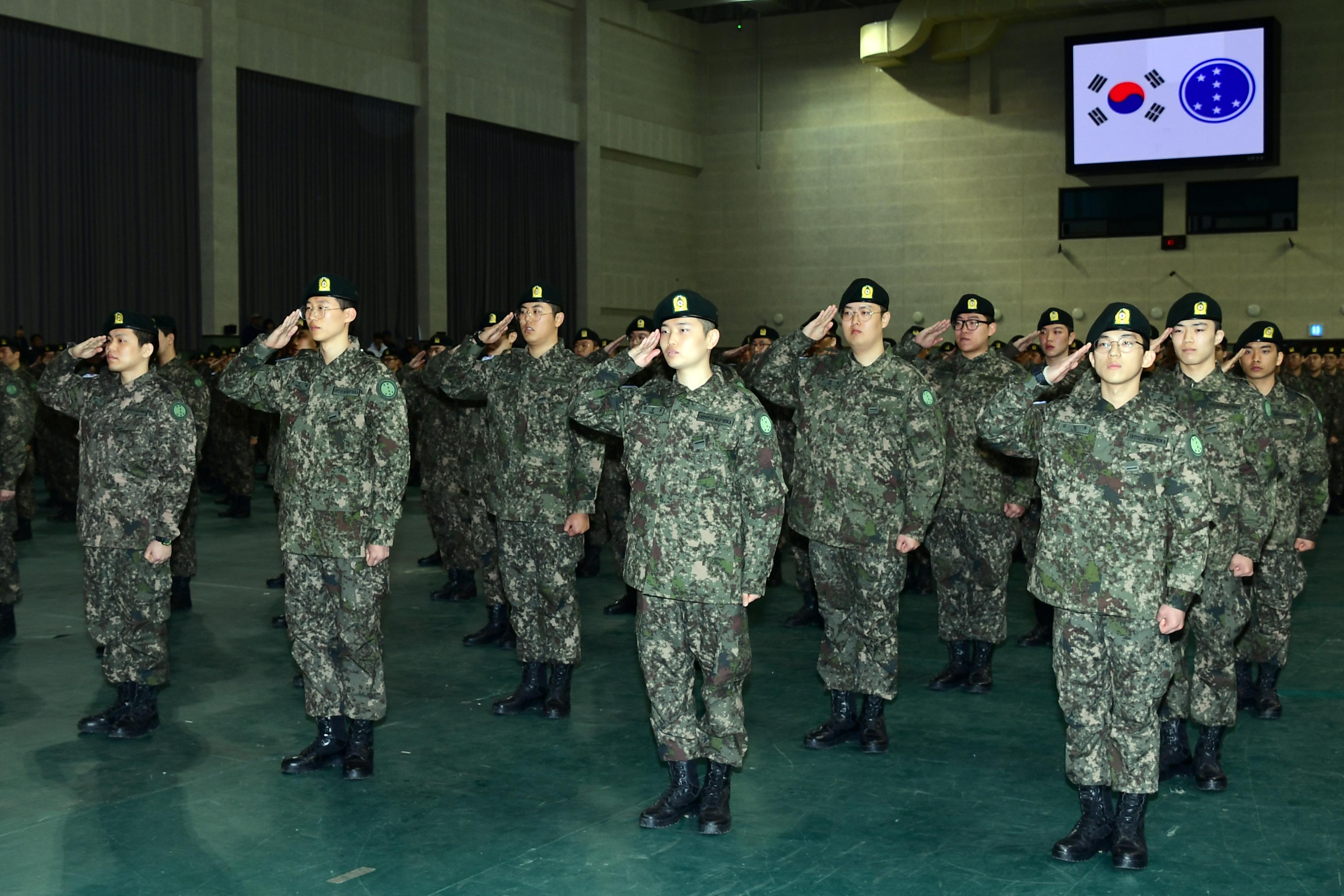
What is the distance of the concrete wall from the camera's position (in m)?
20.5

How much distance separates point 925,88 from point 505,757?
19.6 meters

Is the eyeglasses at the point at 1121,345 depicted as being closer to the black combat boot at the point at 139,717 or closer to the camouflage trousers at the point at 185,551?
the black combat boot at the point at 139,717

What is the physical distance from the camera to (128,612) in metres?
5.42

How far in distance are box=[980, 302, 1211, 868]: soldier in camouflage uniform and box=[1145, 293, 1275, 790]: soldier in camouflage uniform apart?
2.49 ft

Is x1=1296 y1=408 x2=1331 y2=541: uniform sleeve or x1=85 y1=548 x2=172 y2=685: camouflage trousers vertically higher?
x1=1296 y1=408 x2=1331 y2=541: uniform sleeve

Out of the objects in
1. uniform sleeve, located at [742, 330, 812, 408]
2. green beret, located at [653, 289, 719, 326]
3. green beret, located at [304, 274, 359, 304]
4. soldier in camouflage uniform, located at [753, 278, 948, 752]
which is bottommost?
soldier in camouflage uniform, located at [753, 278, 948, 752]

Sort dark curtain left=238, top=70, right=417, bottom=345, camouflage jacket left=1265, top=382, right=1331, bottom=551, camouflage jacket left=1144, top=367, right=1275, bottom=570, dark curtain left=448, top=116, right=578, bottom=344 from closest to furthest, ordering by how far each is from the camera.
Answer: camouflage jacket left=1144, top=367, right=1275, bottom=570, camouflage jacket left=1265, top=382, right=1331, bottom=551, dark curtain left=238, top=70, right=417, bottom=345, dark curtain left=448, top=116, right=578, bottom=344

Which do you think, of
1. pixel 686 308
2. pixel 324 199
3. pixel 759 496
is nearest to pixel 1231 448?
pixel 759 496

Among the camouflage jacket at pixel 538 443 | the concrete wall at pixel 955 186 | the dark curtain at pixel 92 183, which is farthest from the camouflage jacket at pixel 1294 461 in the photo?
the concrete wall at pixel 955 186

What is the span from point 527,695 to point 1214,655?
2776mm

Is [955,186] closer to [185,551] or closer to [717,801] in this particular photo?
[185,551]

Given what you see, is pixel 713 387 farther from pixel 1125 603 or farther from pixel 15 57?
pixel 15 57

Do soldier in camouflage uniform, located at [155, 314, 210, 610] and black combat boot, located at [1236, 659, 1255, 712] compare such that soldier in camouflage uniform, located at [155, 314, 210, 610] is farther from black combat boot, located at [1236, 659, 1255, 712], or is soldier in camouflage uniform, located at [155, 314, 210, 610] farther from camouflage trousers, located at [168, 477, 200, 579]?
black combat boot, located at [1236, 659, 1255, 712]

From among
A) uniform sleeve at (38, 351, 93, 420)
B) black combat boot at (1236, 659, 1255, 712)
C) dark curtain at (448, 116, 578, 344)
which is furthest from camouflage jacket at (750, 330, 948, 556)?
dark curtain at (448, 116, 578, 344)
